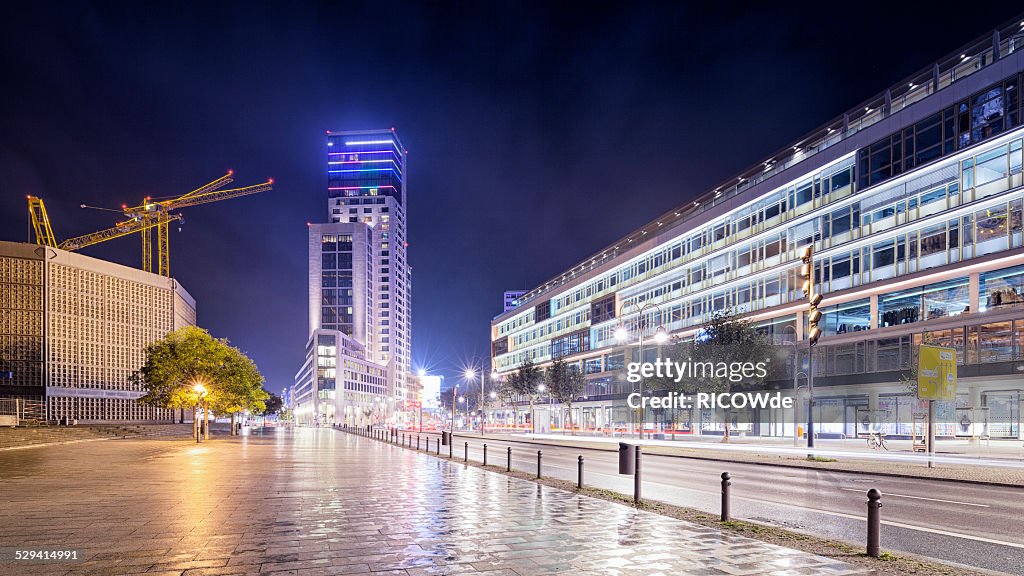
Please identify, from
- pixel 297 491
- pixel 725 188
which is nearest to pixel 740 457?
pixel 297 491

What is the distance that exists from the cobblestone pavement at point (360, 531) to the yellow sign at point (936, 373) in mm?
16017

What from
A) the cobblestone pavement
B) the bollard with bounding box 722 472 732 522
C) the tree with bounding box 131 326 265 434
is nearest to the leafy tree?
the tree with bounding box 131 326 265 434

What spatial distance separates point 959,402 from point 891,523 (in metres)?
36.9

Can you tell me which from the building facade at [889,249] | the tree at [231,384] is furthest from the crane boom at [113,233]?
the building facade at [889,249]

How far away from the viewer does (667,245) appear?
232ft

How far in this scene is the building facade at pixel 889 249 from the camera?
3838 centimetres

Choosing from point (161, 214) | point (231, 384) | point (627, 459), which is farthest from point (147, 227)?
→ point (627, 459)

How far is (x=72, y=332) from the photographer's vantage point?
83.6 metres

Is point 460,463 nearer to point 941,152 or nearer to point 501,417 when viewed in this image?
point 941,152

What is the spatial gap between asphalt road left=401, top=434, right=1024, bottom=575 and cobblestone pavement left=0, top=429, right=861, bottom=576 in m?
2.24

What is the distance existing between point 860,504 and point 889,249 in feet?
118

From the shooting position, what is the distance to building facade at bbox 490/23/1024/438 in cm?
3838

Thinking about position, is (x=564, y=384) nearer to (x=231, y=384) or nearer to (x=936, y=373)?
(x=231, y=384)

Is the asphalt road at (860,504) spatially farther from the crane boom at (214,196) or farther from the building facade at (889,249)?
the crane boom at (214,196)
